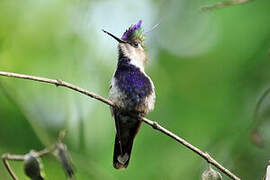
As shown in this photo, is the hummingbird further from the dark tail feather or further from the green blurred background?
the green blurred background

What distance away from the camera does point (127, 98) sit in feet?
11.3

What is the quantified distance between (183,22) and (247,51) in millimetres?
2524

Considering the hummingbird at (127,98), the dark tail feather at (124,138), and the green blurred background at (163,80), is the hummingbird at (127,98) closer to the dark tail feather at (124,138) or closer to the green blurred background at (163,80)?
the dark tail feather at (124,138)

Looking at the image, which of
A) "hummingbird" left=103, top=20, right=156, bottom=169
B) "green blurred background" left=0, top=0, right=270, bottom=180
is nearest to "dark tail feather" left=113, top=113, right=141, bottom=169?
"hummingbird" left=103, top=20, right=156, bottom=169

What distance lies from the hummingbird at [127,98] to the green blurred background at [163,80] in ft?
1.52

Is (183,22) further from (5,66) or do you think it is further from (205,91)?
(5,66)

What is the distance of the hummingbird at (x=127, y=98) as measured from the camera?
11.2 feet

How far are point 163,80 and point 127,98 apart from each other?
202 centimetres

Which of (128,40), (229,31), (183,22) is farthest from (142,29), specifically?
(183,22)

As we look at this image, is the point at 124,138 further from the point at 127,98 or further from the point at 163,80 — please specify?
the point at 163,80

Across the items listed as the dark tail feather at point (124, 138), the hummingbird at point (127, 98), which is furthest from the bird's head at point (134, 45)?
the dark tail feather at point (124, 138)

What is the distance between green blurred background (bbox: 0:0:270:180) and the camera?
14.6 feet

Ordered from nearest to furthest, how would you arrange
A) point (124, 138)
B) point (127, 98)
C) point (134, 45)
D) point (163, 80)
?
point (127, 98) < point (124, 138) < point (134, 45) < point (163, 80)

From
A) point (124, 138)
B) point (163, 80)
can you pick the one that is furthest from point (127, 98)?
point (163, 80)
